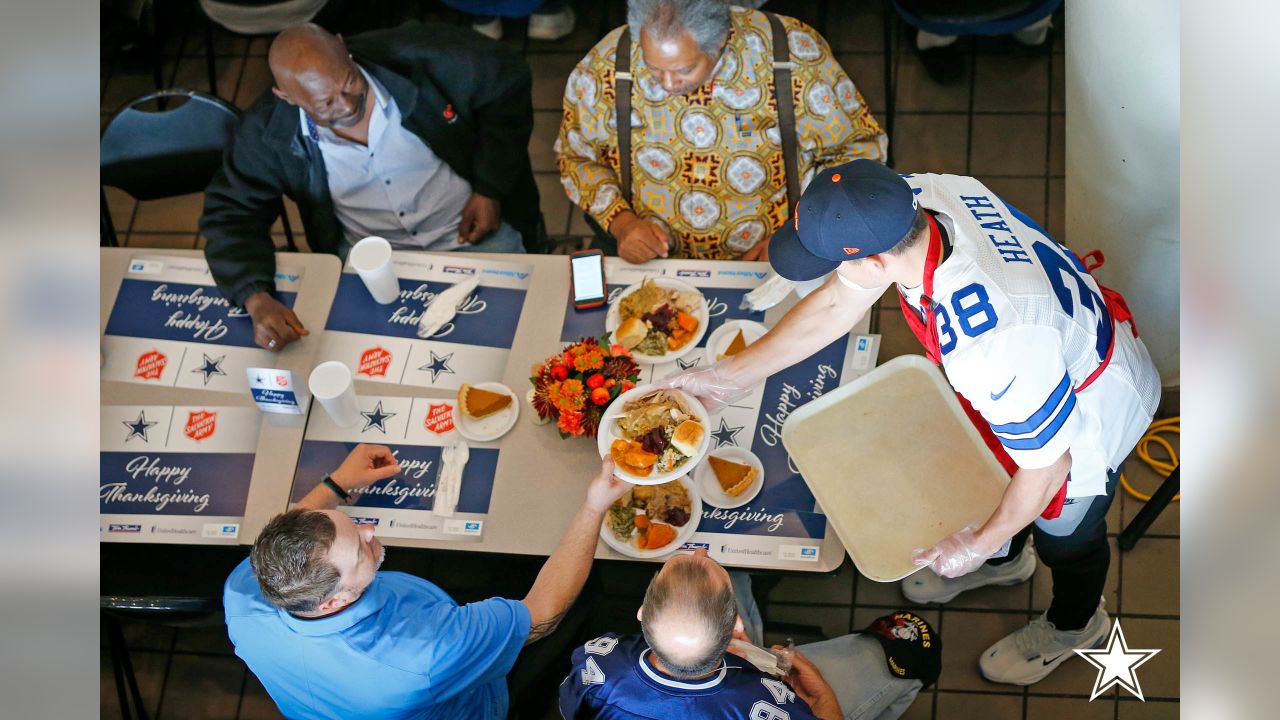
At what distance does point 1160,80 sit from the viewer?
2.95 meters

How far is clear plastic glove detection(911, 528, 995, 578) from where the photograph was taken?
2.56m

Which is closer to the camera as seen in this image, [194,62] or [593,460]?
Result: [593,460]

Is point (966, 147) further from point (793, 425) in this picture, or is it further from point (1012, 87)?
point (793, 425)

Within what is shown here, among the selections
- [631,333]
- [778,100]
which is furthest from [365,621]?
[778,100]

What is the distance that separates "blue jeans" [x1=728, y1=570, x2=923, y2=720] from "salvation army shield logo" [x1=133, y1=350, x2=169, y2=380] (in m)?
1.84

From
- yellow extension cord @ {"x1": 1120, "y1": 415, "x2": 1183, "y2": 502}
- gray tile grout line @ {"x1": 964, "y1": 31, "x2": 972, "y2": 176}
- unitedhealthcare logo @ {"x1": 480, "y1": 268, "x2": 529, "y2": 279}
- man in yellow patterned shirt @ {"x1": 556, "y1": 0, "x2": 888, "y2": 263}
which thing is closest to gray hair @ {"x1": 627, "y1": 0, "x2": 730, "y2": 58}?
man in yellow patterned shirt @ {"x1": 556, "y1": 0, "x2": 888, "y2": 263}

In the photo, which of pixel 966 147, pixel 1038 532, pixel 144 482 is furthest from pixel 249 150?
pixel 966 147

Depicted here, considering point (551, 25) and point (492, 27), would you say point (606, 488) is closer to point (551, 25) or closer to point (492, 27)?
point (551, 25)

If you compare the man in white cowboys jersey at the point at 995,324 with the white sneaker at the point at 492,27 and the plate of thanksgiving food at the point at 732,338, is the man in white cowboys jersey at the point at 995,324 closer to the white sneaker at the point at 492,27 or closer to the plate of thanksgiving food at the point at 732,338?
the plate of thanksgiving food at the point at 732,338

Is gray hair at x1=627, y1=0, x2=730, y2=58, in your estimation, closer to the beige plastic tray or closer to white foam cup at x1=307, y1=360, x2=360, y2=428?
the beige plastic tray

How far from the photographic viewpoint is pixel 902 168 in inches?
180

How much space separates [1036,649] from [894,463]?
1022 mm
